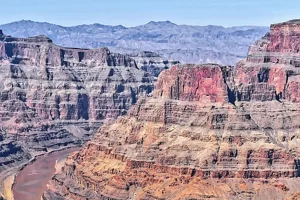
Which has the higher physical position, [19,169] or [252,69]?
[252,69]

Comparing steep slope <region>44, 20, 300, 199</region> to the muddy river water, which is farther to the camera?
the muddy river water

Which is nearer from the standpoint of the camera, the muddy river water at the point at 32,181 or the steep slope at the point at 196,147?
→ the steep slope at the point at 196,147

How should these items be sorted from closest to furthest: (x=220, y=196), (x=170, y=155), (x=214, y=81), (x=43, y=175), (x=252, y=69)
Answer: (x=220, y=196) < (x=170, y=155) < (x=214, y=81) < (x=43, y=175) < (x=252, y=69)

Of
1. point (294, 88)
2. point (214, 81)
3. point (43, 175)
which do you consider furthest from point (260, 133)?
point (43, 175)

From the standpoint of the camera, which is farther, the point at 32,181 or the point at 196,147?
Result: the point at 32,181

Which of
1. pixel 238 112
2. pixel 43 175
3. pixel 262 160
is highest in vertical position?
pixel 238 112

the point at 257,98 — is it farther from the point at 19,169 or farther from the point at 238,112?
the point at 19,169

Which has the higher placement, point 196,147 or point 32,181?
point 196,147

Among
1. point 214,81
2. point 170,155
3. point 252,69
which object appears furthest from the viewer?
point 252,69
